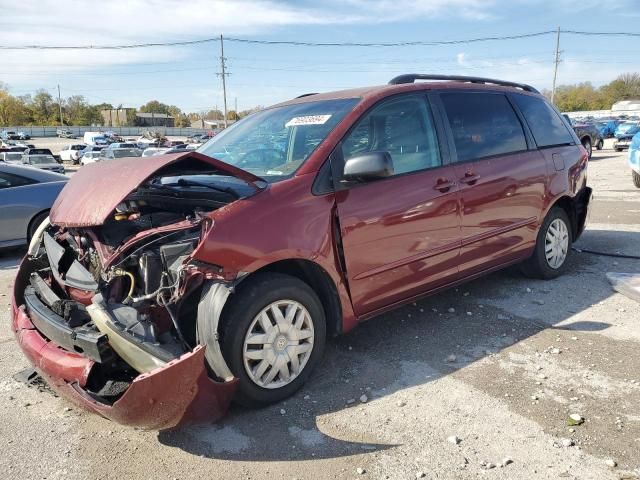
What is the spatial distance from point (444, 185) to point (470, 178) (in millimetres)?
335

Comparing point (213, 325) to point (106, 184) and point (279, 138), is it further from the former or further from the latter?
point (279, 138)

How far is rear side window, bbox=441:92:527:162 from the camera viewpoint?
4145 mm

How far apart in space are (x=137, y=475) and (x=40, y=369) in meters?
0.90

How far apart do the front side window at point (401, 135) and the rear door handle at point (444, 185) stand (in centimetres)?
13

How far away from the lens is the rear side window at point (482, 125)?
4145 millimetres

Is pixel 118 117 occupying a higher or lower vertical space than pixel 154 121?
higher

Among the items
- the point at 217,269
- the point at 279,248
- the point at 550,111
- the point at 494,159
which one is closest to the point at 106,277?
the point at 217,269

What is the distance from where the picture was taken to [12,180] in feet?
24.3

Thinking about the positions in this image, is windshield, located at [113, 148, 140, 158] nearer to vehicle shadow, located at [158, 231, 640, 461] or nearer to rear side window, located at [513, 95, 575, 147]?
rear side window, located at [513, 95, 575, 147]

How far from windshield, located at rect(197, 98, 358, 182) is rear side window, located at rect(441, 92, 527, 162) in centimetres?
93

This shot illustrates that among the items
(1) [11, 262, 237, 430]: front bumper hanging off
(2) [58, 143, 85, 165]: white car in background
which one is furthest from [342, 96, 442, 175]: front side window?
(2) [58, 143, 85, 165]: white car in background

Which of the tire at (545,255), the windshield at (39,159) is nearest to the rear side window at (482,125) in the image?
the tire at (545,255)

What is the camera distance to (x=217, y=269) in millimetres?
2787

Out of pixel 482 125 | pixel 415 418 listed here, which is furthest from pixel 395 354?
pixel 482 125
